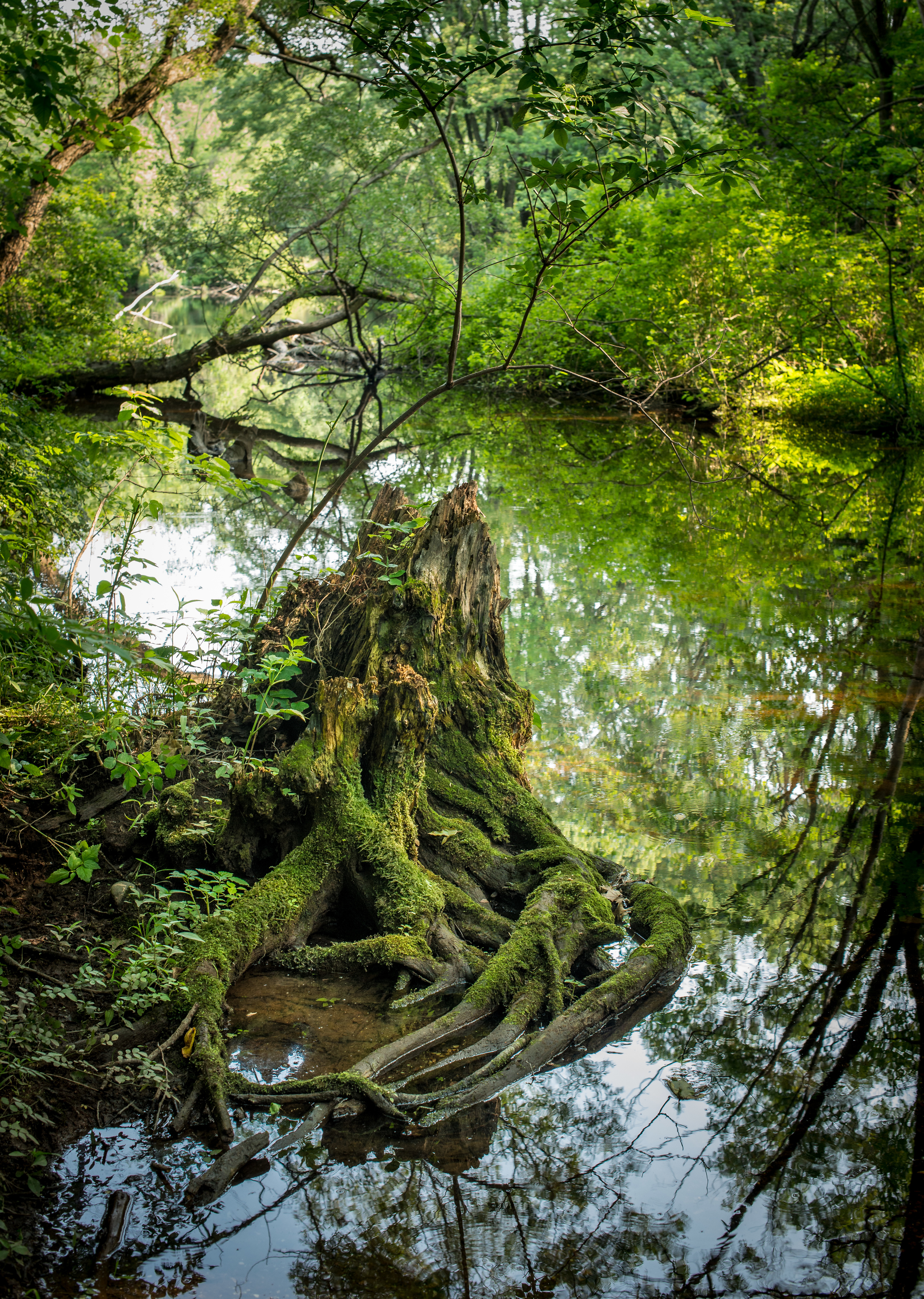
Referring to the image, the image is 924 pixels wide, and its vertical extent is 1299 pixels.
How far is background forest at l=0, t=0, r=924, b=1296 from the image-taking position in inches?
129

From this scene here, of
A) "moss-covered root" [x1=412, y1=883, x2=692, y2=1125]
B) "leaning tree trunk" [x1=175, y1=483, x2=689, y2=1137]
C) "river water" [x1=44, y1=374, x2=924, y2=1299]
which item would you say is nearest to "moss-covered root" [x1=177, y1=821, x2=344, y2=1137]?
"leaning tree trunk" [x1=175, y1=483, x2=689, y2=1137]

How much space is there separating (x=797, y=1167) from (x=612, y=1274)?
77 cm

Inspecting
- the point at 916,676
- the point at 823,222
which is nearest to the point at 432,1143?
the point at 916,676

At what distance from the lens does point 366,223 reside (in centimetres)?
2088

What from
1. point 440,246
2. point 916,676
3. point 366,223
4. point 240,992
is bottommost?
point 240,992

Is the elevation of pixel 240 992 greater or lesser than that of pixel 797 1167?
greater

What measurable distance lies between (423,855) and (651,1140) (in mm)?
1750

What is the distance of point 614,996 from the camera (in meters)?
3.58

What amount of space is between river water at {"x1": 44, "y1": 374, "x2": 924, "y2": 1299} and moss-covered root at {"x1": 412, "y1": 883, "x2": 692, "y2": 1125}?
7 cm

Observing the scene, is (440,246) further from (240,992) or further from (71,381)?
(240,992)

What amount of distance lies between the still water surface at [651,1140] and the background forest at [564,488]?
3 centimetres

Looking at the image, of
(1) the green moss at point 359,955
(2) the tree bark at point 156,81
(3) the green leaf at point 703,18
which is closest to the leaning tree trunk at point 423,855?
(1) the green moss at point 359,955

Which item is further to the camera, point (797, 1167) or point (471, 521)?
point (471, 521)

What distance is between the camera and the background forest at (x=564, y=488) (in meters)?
3.28
